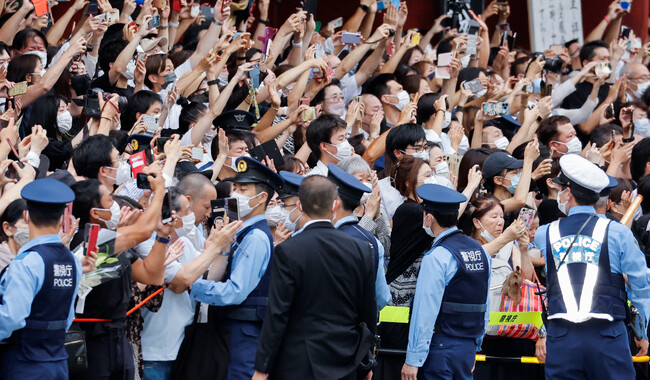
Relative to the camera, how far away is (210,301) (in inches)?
207

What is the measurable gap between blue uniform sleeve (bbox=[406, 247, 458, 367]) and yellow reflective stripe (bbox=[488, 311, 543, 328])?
2.99 feet

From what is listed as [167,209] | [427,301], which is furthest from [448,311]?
[167,209]

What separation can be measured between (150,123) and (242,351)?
7.89 ft

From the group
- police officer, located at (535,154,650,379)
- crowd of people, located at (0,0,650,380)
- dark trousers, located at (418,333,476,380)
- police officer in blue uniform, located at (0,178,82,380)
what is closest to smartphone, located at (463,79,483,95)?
crowd of people, located at (0,0,650,380)

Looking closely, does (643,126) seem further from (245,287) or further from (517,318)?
(245,287)

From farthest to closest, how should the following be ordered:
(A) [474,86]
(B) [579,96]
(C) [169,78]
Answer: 1. (B) [579,96]
2. (A) [474,86]
3. (C) [169,78]

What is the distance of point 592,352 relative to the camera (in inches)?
223

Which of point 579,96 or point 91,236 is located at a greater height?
point 579,96

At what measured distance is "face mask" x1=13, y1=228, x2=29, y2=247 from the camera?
16.1ft

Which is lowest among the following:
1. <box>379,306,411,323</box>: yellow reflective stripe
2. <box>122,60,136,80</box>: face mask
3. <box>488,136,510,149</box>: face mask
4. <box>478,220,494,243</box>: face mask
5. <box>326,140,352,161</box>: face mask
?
<box>379,306,411,323</box>: yellow reflective stripe

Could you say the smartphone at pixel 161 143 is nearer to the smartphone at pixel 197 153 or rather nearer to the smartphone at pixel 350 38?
the smartphone at pixel 197 153

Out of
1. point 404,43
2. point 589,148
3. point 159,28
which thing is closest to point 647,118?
point 589,148

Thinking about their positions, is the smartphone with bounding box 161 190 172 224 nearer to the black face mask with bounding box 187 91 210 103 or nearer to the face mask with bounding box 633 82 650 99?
the black face mask with bounding box 187 91 210 103

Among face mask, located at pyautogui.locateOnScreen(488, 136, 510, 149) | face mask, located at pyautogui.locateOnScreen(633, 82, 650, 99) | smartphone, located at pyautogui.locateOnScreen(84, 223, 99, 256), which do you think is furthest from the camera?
face mask, located at pyautogui.locateOnScreen(633, 82, 650, 99)
